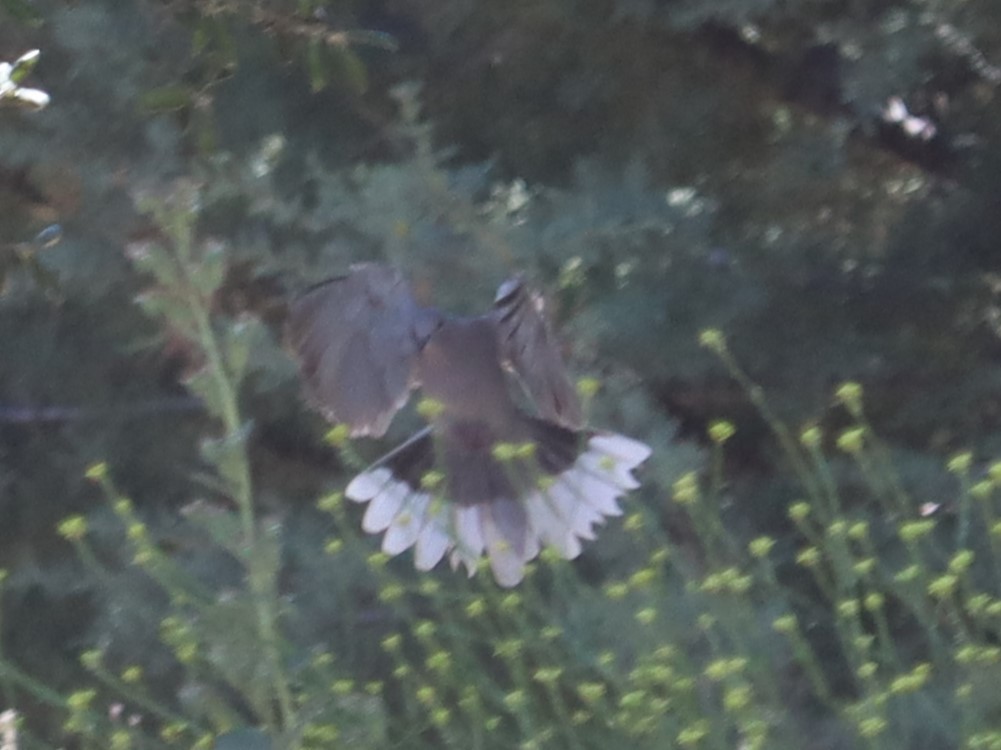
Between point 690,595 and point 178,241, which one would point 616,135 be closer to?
point 690,595

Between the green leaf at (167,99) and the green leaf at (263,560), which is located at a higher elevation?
the green leaf at (167,99)

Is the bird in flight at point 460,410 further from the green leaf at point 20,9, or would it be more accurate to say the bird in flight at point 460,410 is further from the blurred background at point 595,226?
the green leaf at point 20,9

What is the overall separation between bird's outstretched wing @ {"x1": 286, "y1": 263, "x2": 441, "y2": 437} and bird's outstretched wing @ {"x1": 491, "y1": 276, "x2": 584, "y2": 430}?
15 cm

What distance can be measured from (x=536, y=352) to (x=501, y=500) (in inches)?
8.8

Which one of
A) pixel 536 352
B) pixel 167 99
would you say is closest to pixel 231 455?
pixel 167 99

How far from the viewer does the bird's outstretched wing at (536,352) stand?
198cm

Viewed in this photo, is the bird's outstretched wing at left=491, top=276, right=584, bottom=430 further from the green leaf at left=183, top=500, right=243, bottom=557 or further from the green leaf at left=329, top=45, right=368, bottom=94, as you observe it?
the green leaf at left=183, top=500, right=243, bottom=557

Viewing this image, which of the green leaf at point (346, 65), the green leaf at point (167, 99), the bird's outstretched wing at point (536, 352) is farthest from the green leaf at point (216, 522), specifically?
the bird's outstretched wing at point (536, 352)

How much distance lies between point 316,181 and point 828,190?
36.8 inches

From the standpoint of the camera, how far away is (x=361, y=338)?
2.12m

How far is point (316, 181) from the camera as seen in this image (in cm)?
277

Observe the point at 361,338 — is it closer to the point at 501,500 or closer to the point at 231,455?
the point at 501,500

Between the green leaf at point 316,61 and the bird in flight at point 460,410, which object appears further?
the bird in flight at point 460,410

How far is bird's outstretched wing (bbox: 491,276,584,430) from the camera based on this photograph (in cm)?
198
